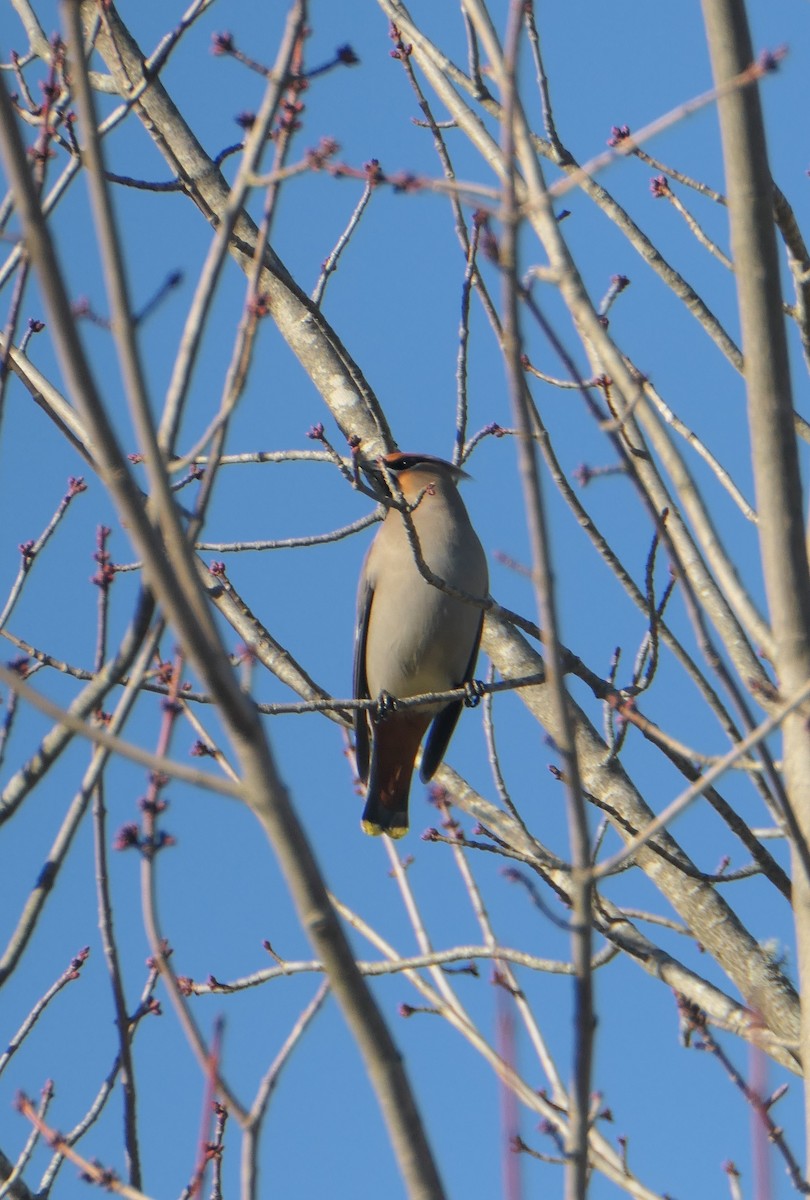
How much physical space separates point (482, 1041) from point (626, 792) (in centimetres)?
92

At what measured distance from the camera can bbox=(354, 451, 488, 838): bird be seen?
218 inches

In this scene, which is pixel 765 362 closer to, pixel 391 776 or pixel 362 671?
pixel 391 776

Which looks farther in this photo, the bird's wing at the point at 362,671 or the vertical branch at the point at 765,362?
the bird's wing at the point at 362,671

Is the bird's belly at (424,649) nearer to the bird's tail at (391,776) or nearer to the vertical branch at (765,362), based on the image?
the bird's tail at (391,776)

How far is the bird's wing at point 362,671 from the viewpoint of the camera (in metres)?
5.89

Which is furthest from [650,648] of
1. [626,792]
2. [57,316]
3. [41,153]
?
[57,316]

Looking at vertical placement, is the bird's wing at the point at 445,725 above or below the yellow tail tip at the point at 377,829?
above

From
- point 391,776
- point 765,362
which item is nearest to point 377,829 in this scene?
point 391,776

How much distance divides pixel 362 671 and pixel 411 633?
0.46m

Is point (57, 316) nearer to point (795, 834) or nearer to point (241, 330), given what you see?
point (241, 330)

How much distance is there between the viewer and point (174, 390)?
187 centimetres

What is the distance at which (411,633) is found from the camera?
5656 millimetres

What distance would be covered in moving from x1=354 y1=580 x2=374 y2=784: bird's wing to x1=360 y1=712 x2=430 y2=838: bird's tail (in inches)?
3.6

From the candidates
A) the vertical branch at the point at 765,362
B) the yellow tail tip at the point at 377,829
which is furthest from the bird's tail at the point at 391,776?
the vertical branch at the point at 765,362
